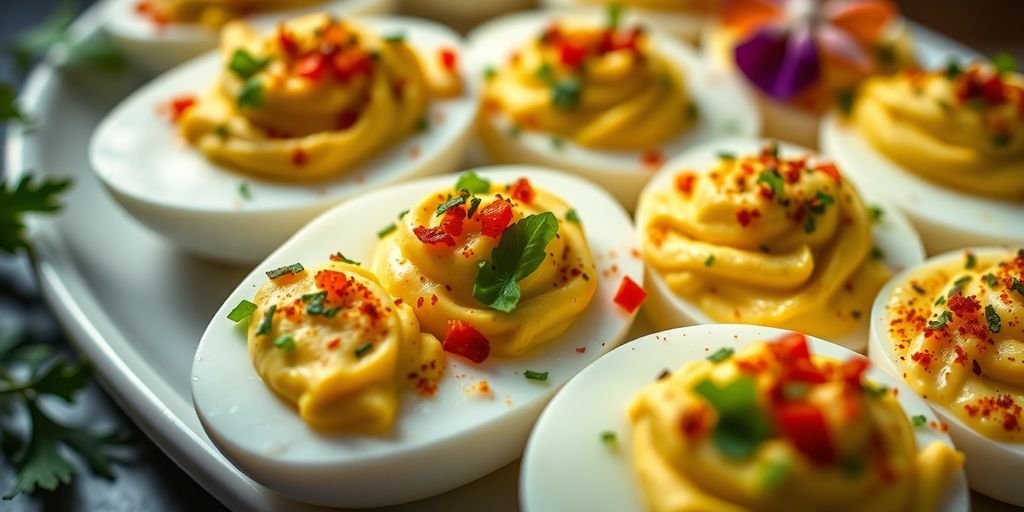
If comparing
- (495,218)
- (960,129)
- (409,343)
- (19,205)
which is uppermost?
(495,218)

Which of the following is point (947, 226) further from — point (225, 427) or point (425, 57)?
point (225, 427)

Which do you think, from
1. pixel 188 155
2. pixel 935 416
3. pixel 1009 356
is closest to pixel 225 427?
pixel 188 155

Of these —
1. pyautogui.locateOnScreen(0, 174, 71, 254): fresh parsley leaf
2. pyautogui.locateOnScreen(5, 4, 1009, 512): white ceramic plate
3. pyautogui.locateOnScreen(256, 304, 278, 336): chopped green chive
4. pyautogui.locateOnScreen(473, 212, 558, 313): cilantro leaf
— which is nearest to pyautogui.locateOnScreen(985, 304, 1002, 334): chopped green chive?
pyautogui.locateOnScreen(5, 4, 1009, 512): white ceramic plate

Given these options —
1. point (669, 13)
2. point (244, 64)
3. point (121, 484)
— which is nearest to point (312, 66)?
point (244, 64)

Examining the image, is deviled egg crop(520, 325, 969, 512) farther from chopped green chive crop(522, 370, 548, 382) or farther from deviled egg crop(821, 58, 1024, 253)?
deviled egg crop(821, 58, 1024, 253)

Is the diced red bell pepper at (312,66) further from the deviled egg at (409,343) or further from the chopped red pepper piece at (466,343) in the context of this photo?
the chopped red pepper piece at (466,343)

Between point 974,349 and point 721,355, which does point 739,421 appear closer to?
point 721,355
